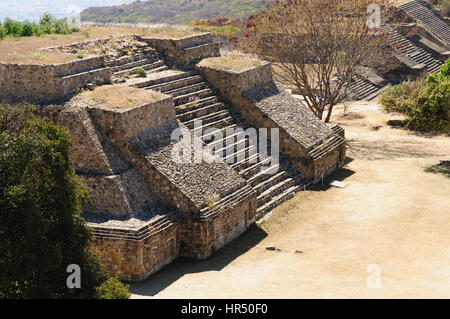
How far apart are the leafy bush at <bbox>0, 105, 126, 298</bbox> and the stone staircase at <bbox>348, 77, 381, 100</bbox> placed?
2459 centimetres

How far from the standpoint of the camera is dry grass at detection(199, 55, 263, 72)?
792 inches

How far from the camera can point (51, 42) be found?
18.9m

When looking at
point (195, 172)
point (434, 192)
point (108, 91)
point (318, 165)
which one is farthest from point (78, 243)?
point (434, 192)

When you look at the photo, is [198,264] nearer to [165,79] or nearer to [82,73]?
[82,73]

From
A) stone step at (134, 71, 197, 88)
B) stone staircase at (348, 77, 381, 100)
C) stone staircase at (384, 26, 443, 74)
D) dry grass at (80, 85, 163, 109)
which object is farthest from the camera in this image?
stone staircase at (384, 26, 443, 74)

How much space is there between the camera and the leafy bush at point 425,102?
69.9 ft

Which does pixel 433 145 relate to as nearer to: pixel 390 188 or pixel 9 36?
pixel 390 188

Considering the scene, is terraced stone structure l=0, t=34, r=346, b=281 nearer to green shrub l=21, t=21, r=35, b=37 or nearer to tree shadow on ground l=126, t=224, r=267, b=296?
tree shadow on ground l=126, t=224, r=267, b=296

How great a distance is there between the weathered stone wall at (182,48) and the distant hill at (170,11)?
5546 centimetres

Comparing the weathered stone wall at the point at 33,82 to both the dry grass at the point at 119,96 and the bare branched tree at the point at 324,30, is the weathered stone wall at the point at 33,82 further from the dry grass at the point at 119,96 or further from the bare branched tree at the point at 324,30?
the bare branched tree at the point at 324,30

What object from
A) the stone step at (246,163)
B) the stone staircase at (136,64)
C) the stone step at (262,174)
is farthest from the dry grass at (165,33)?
the stone step at (262,174)

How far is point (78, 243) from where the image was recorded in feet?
35.2

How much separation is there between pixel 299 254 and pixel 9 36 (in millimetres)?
11955

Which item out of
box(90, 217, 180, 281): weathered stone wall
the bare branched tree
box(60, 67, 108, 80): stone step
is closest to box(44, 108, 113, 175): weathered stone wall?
box(60, 67, 108, 80): stone step
